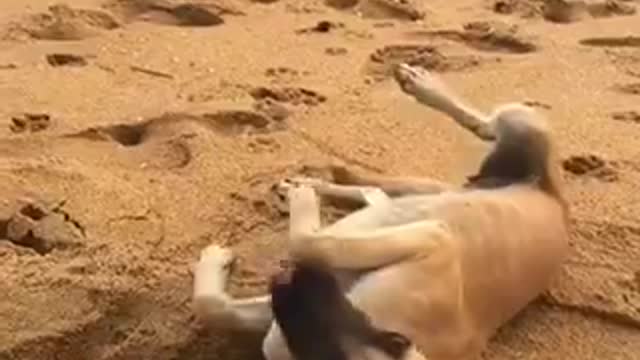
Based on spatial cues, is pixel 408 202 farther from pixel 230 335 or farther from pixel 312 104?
pixel 312 104

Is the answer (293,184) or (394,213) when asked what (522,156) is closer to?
(394,213)

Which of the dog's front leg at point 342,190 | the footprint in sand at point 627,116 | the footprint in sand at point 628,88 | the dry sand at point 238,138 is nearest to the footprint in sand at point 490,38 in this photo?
the dry sand at point 238,138

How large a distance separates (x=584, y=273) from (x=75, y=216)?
114 cm

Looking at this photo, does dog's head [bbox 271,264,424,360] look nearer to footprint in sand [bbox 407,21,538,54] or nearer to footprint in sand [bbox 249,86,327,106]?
footprint in sand [bbox 249,86,327,106]

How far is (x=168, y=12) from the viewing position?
5.21 meters

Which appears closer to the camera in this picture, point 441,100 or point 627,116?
point 441,100

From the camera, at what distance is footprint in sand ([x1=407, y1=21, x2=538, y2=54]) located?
5120mm

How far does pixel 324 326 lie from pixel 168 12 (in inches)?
104

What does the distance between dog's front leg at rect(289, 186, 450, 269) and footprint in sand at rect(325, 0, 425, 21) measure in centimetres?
223

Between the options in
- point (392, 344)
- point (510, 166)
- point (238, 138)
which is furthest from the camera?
point (238, 138)

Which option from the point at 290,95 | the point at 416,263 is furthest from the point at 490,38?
the point at 416,263

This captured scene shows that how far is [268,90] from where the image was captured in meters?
4.50

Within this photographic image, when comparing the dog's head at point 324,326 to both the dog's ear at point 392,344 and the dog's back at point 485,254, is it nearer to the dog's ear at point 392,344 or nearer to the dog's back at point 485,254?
the dog's ear at point 392,344

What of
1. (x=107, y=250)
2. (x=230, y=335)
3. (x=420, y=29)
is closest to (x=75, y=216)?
(x=107, y=250)
